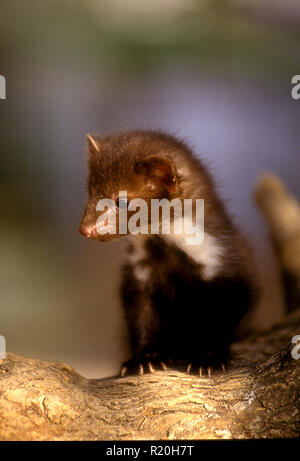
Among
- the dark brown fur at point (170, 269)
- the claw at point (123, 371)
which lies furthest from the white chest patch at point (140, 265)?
the claw at point (123, 371)

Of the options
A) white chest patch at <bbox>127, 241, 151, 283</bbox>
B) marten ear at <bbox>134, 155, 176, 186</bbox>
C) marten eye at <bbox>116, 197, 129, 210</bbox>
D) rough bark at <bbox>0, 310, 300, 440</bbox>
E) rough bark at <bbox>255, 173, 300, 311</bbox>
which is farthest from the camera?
rough bark at <bbox>255, 173, 300, 311</bbox>

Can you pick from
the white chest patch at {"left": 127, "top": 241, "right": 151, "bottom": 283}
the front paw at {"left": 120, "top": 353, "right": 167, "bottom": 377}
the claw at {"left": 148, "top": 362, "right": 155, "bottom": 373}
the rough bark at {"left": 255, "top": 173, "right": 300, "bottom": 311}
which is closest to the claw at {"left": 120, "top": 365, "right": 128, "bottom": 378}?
the front paw at {"left": 120, "top": 353, "right": 167, "bottom": 377}

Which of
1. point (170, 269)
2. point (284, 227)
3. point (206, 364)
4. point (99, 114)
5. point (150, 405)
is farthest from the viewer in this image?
point (284, 227)

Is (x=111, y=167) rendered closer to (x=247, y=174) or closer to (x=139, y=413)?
(x=139, y=413)

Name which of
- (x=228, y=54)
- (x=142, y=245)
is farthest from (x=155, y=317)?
(x=228, y=54)

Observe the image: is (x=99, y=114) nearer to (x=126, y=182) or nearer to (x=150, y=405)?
(x=126, y=182)

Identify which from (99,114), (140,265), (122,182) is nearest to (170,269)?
(140,265)

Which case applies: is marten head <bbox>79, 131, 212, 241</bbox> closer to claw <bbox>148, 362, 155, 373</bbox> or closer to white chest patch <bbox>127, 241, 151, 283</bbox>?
white chest patch <bbox>127, 241, 151, 283</bbox>
